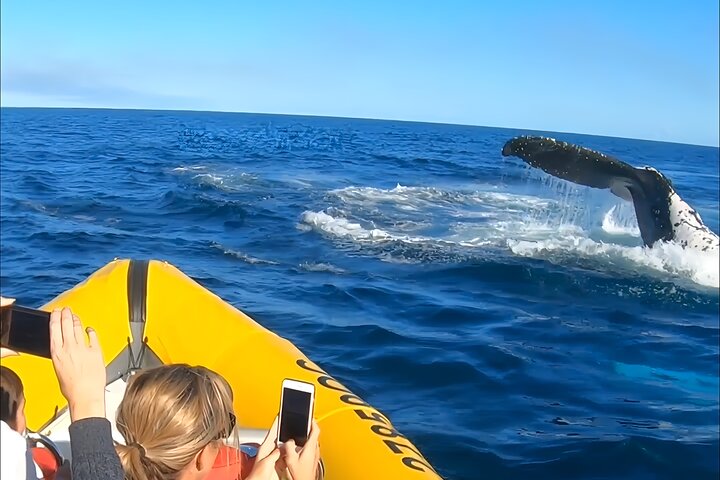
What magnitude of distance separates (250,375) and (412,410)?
171 cm

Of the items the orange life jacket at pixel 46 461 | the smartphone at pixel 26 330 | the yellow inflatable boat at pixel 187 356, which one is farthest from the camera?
the yellow inflatable boat at pixel 187 356

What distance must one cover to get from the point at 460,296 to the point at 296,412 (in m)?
6.73

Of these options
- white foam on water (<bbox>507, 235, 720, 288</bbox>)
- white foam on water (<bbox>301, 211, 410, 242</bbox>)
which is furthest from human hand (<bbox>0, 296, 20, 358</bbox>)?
white foam on water (<bbox>301, 211, 410, 242</bbox>)

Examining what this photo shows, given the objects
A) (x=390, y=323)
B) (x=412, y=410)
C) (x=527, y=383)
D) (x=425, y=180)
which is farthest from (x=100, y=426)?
(x=425, y=180)

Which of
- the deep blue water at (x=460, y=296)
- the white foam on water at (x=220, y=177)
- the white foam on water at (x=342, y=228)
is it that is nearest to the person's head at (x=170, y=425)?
the deep blue water at (x=460, y=296)

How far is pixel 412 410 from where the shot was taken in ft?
19.5

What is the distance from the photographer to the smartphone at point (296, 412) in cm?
262

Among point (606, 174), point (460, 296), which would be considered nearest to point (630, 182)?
point (606, 174)

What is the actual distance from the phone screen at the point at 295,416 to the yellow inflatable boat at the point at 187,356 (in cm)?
136

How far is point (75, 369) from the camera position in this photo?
2158 millimetres

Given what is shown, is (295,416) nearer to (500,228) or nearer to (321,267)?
(321,267)

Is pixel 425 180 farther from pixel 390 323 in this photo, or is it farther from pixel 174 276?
pixel 174 276

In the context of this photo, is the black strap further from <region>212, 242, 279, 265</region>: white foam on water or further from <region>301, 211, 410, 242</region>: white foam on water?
<region>301, 211, 410, 242</region>: white foam on water

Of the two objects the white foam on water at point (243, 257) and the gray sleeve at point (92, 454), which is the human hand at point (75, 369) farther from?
the white foam on water at point (243, 257)
